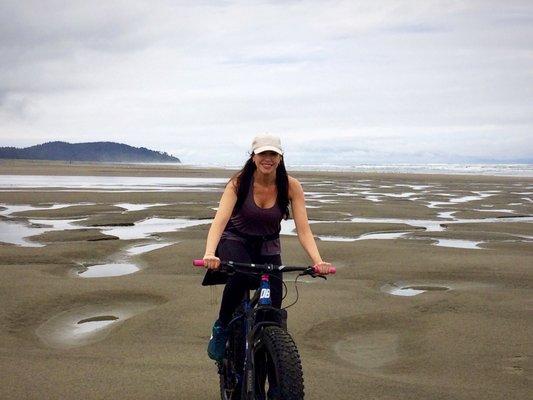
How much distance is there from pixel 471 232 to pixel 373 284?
7990mm

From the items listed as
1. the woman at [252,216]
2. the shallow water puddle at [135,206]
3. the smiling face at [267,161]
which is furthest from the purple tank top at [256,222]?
the shallow water puddle at [135,206]

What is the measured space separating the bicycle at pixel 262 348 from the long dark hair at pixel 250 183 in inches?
26.7

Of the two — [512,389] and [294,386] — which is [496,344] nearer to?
[512,389]

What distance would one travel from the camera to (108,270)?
1105 cm

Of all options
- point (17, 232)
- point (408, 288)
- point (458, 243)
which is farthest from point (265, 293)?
point (17, 232)

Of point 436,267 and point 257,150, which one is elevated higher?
point 257,150

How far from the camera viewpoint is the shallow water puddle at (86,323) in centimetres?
707

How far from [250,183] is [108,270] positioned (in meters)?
6.94

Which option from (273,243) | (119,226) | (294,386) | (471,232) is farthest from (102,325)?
(471,232)

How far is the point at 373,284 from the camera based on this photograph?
9.90m

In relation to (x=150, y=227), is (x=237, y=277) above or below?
above

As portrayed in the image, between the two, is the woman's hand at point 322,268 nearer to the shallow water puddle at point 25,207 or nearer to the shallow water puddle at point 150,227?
the shallow water puddle at point 150,227

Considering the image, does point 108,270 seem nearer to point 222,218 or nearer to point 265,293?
point 222,218

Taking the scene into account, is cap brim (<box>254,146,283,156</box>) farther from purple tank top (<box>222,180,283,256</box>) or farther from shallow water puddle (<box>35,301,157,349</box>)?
shallow water puddle (<box>35,301,157,349</box>)
